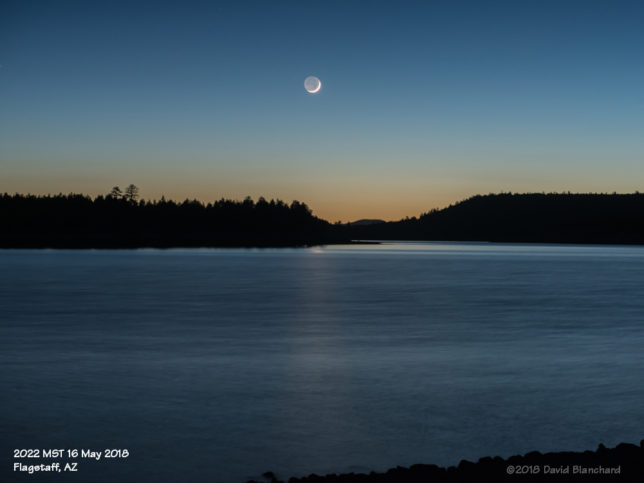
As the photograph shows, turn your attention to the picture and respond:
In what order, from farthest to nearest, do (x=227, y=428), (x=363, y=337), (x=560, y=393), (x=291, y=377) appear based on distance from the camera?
(x=363, y=337) < (x=291, y=377) < (x=560, y=393) < (x=227, y=428)

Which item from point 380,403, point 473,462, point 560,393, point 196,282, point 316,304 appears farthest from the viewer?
point 196,282

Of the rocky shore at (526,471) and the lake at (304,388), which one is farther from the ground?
the rocky shore at (526,471)

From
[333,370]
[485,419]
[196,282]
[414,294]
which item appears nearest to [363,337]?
[333,370]

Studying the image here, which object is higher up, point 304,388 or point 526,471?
point 526,471

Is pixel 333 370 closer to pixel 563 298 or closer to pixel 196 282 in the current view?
pixel 563 298

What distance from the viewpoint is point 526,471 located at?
7.46 metres

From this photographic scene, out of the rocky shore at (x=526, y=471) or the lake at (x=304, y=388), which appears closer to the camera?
the rocky shore at (x=526, y=471)

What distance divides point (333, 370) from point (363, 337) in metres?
5.46

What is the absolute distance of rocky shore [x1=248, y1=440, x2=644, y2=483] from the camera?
7.23 metres

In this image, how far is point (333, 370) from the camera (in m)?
14.2

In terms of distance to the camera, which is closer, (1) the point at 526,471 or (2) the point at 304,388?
(1) the point at 526,471

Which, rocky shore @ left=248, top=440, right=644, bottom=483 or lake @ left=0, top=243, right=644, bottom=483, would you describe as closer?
rocky shore @ left=248, top=440, right=644, bottom=483

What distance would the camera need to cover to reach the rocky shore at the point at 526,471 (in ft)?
23.7

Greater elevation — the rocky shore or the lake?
the rocky shore
